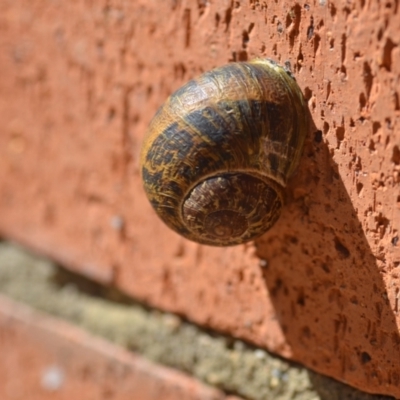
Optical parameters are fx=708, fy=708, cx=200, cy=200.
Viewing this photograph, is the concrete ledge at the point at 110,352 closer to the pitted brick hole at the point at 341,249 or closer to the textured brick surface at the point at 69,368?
the textured brick surface at the point at 69,368

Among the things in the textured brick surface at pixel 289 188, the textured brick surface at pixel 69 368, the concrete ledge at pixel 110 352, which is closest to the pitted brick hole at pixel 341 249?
the textured brick surface at pixel 289 188

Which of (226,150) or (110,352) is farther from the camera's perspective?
(110,352)

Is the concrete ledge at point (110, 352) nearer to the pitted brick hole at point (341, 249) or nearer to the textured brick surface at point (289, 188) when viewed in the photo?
the textured brick surface at point (289, 188)

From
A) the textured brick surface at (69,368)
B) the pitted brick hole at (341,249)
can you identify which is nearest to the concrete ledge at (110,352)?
the textured brick surface at (69,368)

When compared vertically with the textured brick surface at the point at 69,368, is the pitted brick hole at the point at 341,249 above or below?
above

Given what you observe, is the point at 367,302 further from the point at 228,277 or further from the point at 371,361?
the point at 228,277

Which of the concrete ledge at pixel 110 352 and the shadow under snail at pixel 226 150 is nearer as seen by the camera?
the shadow under snail at pixel 226 150

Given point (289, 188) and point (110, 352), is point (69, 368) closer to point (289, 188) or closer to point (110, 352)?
point (110, 352)

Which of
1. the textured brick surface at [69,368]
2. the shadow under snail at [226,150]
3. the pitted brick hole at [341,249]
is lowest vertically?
the textured brick surface at [69,368]

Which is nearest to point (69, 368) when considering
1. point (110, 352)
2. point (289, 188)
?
point (110, 352)
